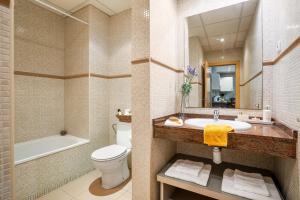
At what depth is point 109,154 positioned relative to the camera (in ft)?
6.22

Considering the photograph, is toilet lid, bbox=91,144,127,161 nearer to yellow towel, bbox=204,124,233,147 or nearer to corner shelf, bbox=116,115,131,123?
corner shelf, bbox=116,115,131,123

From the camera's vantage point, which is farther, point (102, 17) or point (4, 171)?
point (102, 17)

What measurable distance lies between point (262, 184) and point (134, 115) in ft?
3.76

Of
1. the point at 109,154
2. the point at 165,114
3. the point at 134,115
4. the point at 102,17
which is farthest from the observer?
the point at 102,17

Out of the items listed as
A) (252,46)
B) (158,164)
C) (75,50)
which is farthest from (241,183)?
(75,50)

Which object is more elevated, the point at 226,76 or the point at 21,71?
the point at 21,71

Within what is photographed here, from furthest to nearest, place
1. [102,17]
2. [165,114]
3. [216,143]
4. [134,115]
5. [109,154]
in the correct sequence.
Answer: [102,17]
[109,154]
[165,114]
[134,115]
[216,143]

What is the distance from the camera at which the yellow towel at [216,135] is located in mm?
1056

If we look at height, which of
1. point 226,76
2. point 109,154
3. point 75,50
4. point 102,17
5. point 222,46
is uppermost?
point 102,17

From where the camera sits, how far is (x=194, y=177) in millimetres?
1253

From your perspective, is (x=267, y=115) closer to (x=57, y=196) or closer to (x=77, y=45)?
(x=57, y=196)

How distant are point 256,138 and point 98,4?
2779 millimetres

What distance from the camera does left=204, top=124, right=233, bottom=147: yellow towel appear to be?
1056mm

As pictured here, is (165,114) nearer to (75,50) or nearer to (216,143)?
(216,143)
